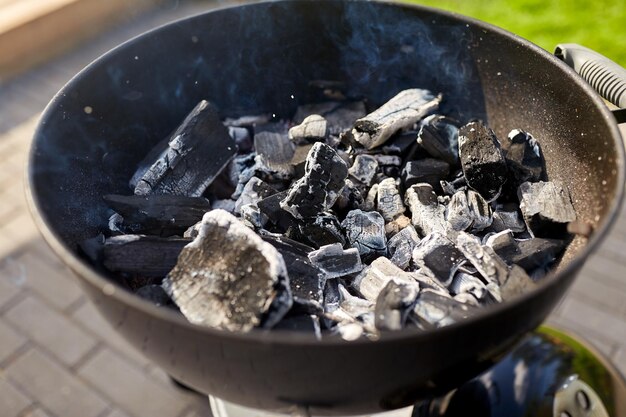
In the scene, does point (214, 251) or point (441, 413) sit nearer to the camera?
point (214, 251)

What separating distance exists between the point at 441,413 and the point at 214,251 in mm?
851

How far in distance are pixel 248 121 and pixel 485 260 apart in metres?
0.95

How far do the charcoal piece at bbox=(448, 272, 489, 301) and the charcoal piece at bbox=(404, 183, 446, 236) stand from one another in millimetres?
154

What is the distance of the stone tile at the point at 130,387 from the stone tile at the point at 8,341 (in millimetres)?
314

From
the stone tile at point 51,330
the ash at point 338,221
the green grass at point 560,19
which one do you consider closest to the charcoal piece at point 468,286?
the ash at point 338,221

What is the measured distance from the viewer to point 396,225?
1.48 m

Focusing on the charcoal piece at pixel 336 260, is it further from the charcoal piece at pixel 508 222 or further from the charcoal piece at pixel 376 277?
the charcoal piece at pixel 508 222

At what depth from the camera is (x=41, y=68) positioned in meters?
4.00

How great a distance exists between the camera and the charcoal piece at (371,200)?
1535 mm

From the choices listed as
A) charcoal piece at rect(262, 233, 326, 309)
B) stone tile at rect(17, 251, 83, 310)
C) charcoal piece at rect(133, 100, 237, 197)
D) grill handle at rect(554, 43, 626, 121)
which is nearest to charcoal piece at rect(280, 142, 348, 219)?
charcoal piece at rect(262, 233, 326, 309)

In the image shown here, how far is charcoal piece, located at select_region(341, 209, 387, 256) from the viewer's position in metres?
1.40

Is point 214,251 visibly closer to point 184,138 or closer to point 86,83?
point 184,138

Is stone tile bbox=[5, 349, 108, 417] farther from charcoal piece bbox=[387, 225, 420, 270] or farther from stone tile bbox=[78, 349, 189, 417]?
charcoal piece bbox=[387, 225, 420, 270]

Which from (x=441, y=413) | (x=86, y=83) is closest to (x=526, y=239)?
(x=441, y=413)
